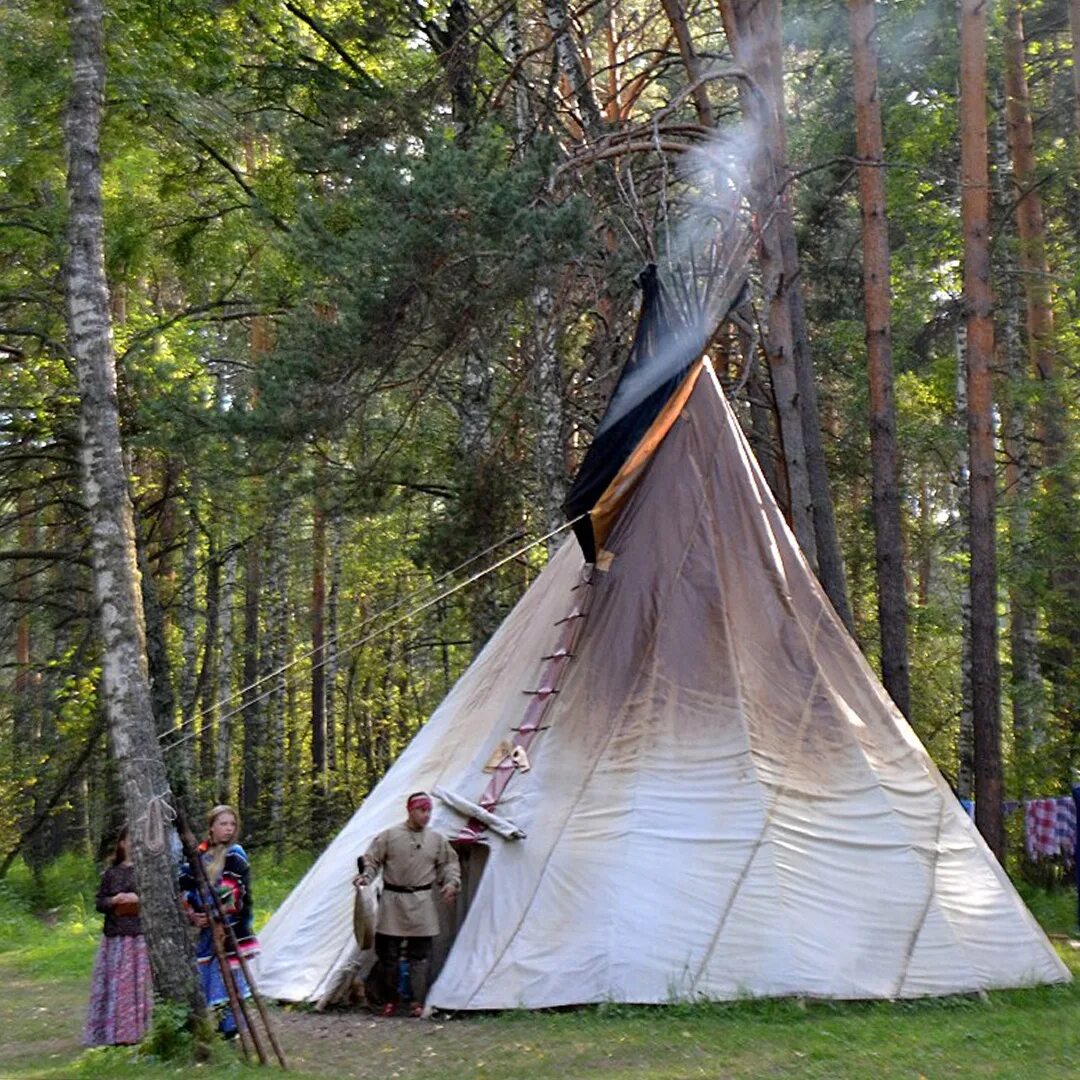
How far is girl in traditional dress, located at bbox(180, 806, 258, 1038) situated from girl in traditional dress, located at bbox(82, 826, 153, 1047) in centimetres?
51

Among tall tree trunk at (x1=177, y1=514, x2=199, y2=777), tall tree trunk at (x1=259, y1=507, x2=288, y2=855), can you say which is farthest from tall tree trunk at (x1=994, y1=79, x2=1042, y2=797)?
tall tree trunk at (x1=177, y1=514, x2=199, y2=777)

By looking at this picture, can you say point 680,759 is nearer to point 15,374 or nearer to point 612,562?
point 612,562

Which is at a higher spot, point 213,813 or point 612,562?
point 612,562

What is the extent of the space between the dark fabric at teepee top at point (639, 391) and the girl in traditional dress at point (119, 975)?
383 centimetres

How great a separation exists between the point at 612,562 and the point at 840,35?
36.9 feet

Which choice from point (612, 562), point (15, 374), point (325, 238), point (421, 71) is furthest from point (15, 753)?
point (612, 562)

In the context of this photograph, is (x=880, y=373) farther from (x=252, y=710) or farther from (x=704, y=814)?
(x=252, y=710)

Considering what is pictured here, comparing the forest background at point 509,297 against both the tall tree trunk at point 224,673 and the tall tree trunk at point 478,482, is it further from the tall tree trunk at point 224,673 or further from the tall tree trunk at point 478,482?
the tall tree trunk at point 224,673

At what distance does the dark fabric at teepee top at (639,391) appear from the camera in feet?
34.6

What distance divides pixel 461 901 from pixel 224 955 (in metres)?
2.35

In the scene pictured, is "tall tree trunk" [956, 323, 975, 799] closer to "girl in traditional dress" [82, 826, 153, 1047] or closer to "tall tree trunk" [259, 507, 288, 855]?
"tall tree trunk" [259, 507, 288, 855]

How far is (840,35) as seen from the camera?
63.2ft

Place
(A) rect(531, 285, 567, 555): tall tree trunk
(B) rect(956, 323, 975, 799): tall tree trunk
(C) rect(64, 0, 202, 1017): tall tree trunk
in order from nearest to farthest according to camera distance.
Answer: (C) rect(64, 0, 202, 1017): tall tree trunk < (A) rect(531, 285, 567, 555): tall tree trunk < (B) rect(956, 323, 975, 799): tall tree trunk

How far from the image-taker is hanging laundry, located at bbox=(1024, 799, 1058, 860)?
16.2m
